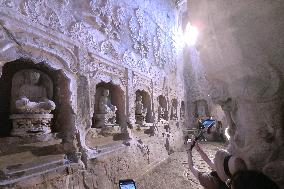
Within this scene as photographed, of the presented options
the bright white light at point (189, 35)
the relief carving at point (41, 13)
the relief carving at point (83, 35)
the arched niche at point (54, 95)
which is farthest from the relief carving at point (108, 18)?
the bright white light at point (189, 35)

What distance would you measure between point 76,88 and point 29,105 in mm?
1014

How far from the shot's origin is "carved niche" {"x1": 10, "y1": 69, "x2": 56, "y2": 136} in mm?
3086

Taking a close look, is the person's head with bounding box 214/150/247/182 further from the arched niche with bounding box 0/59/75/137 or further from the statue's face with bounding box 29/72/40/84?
the statue's face with bounding box 29/72/40/84

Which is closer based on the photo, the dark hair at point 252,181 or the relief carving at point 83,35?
the dark hair at point 252,181

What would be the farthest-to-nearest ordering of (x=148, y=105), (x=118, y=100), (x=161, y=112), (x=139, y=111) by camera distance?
(x=161, y=112) → (x=148, y=105) → (x=139, y=111) → (x=118, y=100)

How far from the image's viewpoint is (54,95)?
387cm

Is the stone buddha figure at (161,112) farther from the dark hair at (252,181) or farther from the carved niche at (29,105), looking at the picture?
the dark hair at (252,181)

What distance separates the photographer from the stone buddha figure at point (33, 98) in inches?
120

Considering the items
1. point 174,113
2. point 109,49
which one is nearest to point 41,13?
point 109,49

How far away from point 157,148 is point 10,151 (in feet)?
17.2

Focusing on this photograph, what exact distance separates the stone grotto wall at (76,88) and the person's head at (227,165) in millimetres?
2463

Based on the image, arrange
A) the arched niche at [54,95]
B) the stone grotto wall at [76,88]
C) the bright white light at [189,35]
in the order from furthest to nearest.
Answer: the bright white light at [189,35] → the arched niche at [54,95] → the stone grotto wall at [76,88]

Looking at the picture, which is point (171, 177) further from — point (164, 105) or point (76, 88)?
point (164, 105)

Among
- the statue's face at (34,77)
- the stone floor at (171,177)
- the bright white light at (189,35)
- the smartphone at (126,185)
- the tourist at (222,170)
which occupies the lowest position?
the stone floor at (171,177)
